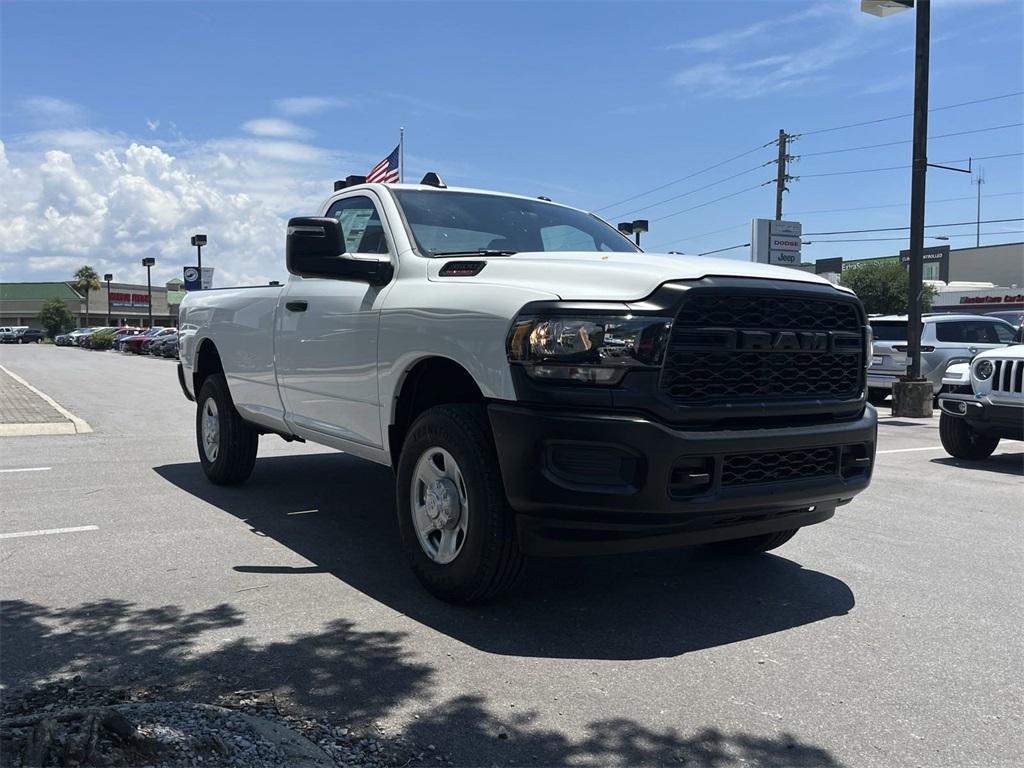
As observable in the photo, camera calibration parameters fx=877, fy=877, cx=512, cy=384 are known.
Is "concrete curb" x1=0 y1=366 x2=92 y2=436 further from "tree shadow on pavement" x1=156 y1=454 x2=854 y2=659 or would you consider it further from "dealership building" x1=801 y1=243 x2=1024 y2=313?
"dealership building" x1=801 y1=243 x2=1024 y2=313

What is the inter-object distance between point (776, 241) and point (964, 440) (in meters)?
14.1

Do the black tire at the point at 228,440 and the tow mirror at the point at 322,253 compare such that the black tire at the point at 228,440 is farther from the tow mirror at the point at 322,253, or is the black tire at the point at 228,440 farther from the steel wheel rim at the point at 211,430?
the tow mirror at the point at 322,253

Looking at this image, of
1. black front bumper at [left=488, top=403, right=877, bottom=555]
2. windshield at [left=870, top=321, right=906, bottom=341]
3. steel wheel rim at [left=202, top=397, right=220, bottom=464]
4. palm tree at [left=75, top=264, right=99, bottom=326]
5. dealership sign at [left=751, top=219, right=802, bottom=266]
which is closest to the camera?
black front bumper at [left=488, top=403, right=877, bottom=555]

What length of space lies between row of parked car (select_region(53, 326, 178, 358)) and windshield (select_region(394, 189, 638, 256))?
30693 millimetres

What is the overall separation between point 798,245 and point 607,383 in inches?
809

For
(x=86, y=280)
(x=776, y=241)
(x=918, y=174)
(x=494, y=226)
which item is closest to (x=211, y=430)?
(x=494, y=226)

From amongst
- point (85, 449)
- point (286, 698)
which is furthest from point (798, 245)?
point (286, 698)

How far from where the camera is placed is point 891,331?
16.7 m

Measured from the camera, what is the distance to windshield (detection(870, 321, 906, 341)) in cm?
1653

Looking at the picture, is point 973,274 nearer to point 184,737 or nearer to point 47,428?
point 47,428

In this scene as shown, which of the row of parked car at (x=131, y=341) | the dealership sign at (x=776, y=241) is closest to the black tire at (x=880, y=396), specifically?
the dealership sign at (x=776, y=241)

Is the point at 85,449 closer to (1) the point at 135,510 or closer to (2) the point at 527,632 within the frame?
(1) the point at 135,510

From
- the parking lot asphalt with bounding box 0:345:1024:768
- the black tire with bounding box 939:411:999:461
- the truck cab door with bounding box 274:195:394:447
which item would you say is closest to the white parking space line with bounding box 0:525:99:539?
the parking lot asphalt with bounding box 0:345:1024:768

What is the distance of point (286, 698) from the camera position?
121 inches
